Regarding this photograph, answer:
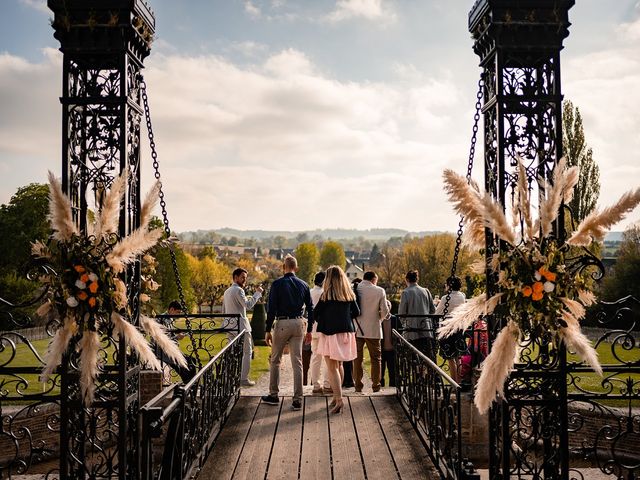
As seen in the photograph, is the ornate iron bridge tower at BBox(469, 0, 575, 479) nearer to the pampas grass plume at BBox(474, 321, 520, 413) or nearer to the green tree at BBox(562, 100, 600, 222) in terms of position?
the pampas grass plume at BBox(474, 321, 520, 413)

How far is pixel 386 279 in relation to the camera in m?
57.5

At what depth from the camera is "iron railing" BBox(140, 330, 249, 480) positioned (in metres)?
4.32

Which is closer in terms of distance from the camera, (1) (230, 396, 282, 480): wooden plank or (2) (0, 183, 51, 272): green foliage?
(1) (230, 396, 282, 480): wooden plank

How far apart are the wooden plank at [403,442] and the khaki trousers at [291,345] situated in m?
1.10

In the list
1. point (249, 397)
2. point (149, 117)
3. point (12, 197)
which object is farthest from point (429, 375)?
point (12, 197)

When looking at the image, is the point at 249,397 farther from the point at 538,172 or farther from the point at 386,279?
the point at 386,279

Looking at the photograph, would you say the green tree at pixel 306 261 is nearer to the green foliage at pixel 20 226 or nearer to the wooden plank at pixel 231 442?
the green foliage at pixel 20 226

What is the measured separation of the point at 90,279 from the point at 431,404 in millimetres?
3721

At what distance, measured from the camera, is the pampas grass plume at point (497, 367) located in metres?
4.21

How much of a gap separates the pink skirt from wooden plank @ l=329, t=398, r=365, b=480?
2.27 ft

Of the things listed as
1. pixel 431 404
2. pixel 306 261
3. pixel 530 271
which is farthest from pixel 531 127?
pixel 306 261

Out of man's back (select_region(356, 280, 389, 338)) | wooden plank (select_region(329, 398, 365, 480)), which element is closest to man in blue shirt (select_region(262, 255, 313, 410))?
Answer: wooden plank (select_region(329, 398, 365, 480))

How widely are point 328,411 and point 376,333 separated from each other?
2118 mm

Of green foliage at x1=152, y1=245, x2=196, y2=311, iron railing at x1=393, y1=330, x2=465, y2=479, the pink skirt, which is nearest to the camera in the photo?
iron railing at x1=393, y1=330, x2=465, y2=479
